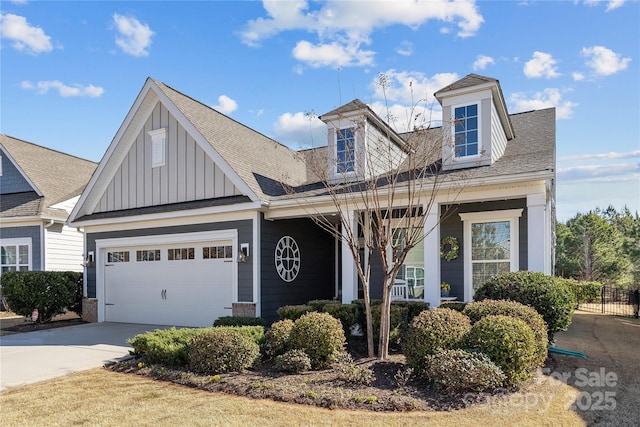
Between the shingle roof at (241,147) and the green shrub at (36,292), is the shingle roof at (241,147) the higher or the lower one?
the higher one

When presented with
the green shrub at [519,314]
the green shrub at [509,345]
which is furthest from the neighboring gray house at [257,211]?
the green shrub at [509,345]

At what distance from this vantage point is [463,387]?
5352 millimetres

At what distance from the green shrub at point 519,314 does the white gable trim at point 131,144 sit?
618 centimetres

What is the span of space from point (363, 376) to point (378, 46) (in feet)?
22.7

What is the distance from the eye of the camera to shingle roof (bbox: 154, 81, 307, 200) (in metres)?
11.5

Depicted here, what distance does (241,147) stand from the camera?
12922 mm

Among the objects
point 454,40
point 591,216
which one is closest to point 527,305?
point 454,40

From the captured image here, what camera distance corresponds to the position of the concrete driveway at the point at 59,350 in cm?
711

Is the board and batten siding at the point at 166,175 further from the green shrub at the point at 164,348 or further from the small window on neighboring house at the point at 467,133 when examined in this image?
the small window on neighboring house at the point at 467,133

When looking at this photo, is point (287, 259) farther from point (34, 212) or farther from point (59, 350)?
point (34, 212)

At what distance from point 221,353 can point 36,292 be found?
8.82 meters

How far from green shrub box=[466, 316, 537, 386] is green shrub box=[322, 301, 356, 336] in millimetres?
2928

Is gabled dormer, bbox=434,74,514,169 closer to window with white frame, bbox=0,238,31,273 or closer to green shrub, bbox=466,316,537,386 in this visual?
green shrub, bbox=466,316,537,386

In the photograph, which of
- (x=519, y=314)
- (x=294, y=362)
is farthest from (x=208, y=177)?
(x=519, y=314)
